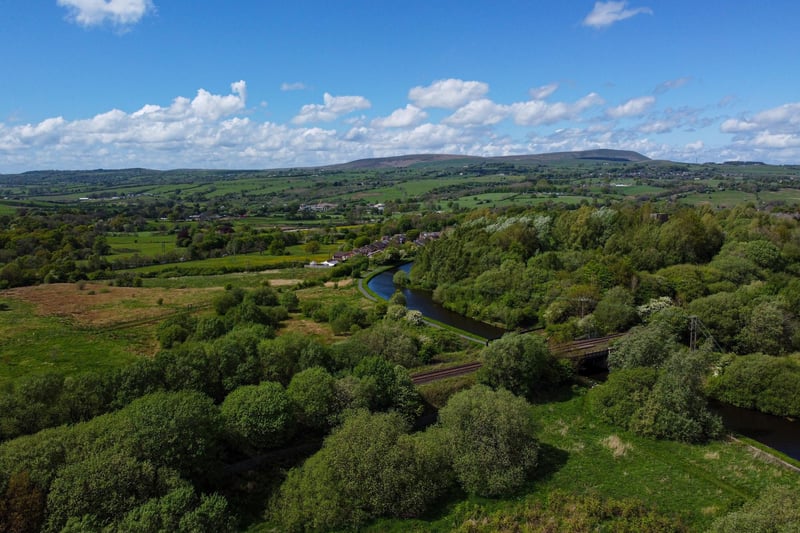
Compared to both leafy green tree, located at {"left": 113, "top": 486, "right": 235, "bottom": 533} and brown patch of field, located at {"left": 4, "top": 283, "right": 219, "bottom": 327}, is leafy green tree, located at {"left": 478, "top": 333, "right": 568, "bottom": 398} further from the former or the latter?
brown patch of field, located at {"left": 4, "top": 283, "right": 219, "bottom": 327}

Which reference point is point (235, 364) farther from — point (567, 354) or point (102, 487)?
point (567, 354)

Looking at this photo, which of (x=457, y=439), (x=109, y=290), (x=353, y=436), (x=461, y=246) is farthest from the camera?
(x=461, y=246)

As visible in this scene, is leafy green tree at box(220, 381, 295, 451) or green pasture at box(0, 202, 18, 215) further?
green pasture at box(0, 202, 18, 215)

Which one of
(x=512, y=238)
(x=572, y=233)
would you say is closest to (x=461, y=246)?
(x=512, y=238)

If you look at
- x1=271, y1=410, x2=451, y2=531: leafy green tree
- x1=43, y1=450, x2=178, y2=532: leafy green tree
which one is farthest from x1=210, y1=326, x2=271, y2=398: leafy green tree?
x1=43, y1=450, x2=178, y2=532: leafy green tree

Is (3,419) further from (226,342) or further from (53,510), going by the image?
(226,342)
